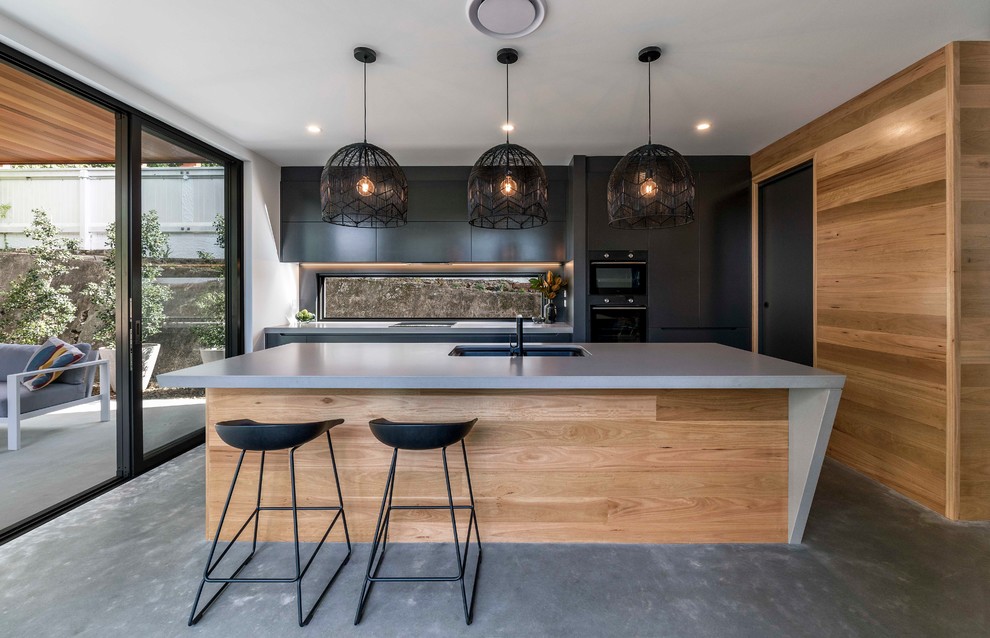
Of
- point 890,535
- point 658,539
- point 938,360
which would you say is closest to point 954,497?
point 890,535

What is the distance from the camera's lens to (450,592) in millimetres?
1728

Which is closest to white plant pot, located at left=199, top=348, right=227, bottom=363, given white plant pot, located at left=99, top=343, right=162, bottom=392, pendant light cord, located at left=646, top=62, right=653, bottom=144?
white plant pot, located at left=99, top=343, right=162, bottom=392

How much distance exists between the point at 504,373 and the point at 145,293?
2662 mm

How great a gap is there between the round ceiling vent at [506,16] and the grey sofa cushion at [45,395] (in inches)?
153

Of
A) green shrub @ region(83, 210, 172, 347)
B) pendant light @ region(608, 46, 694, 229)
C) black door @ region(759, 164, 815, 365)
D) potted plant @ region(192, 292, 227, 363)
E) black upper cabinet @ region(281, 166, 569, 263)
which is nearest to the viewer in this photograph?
pendant light @ region(608, 46, 694, 229)

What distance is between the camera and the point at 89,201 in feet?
9.55

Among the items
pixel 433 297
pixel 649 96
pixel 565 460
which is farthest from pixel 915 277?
pixel 433 297

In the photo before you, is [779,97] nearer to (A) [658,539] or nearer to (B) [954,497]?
(B) [954,497]

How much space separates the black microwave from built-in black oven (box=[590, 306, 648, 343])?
186 millimetres

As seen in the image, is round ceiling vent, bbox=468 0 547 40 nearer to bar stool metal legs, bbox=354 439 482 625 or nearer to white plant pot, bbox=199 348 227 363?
bar stool metal legs, bbox=354 439 482 625

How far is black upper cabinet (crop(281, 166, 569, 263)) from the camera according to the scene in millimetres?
4250

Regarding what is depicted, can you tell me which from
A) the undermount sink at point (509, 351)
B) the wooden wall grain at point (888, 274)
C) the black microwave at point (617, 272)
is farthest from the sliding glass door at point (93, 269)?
the wooden wall grain at point (888, 274)

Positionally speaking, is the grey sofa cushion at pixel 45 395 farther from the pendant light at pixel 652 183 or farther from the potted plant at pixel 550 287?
the pendant light at pixel 652 183

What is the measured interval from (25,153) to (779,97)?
5001 millimetres
